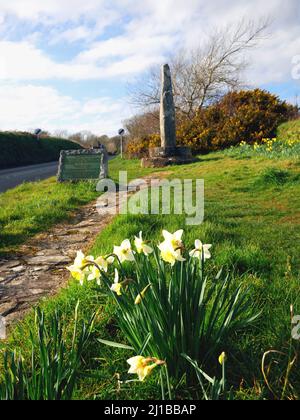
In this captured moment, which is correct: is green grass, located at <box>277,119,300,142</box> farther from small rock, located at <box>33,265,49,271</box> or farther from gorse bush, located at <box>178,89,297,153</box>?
small rock, located at <box>33,265,49,271</box>

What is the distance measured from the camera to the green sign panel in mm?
10570

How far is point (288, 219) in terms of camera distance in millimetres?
5551

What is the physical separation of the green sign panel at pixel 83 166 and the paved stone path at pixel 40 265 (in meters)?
4.43

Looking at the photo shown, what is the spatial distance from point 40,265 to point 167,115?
1224 cm

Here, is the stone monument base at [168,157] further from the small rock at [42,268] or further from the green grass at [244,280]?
the small rock at [42,268]

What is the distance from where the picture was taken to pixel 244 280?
2756 millimetres

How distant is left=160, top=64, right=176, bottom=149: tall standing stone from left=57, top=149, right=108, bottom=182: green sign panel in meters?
4.95

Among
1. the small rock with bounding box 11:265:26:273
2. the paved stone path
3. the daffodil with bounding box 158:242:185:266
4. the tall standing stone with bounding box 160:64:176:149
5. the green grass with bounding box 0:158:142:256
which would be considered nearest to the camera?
the daffodil with bounding box 158:242:185:266

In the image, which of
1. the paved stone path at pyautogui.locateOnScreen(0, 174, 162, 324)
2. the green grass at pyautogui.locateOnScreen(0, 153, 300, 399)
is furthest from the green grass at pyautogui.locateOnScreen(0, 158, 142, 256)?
the green grass at pyautogui.locateOnScreen(0, 153, 300, 399)

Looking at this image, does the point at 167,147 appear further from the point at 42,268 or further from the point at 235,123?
the point at 42,268
